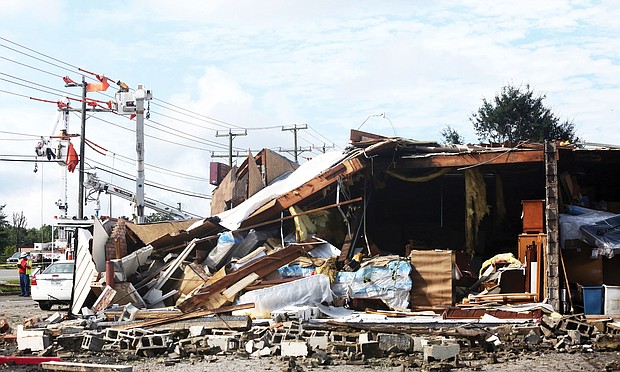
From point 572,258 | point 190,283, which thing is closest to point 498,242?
point 572,258

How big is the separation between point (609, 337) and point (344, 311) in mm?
6237

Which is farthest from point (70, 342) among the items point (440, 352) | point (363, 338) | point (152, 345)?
point (440, 352)

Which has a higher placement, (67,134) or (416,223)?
(67,134)

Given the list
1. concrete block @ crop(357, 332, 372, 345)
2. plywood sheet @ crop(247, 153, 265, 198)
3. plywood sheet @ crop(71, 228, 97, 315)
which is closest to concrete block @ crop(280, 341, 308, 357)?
concrete block @ crop(357, 332, 372, 345)

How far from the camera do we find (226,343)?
12367 mm

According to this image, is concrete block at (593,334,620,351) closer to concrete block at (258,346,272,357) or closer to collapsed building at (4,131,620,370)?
collapsed building at (4,131,620,370)

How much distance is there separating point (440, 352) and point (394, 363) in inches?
26.2

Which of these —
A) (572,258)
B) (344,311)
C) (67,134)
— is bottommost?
(344,311)

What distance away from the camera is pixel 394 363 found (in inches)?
426

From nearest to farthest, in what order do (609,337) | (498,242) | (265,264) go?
(609,337) → (265,264) → (498,242)

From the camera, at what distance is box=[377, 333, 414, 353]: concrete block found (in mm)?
11625

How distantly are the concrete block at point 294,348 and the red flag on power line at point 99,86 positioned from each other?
2572cm

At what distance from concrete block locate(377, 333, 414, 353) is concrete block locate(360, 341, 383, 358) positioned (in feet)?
0.34

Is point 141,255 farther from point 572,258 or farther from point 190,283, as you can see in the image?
point 572,258
